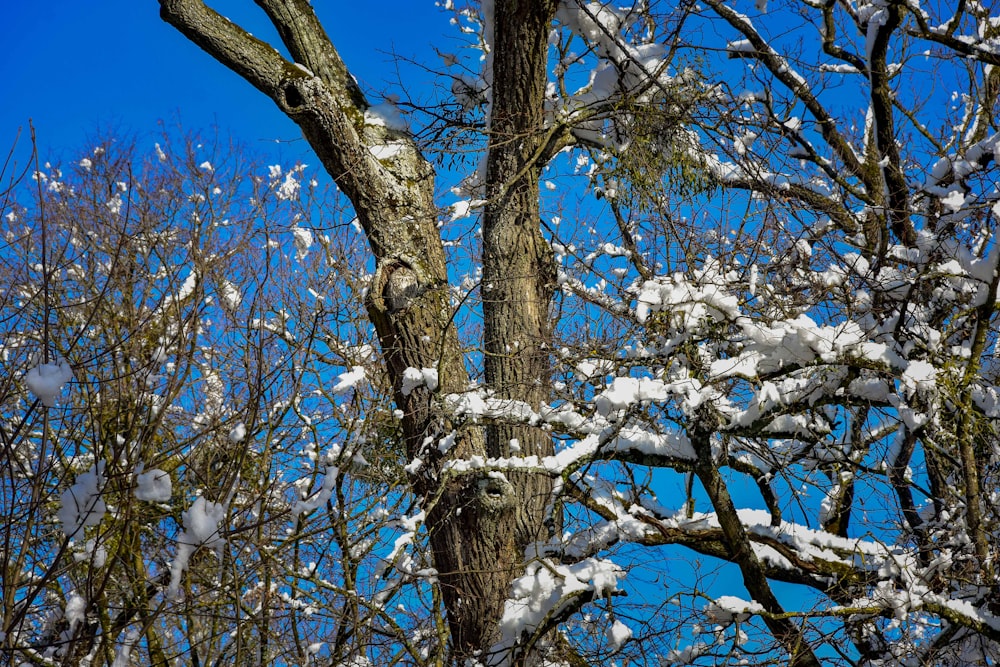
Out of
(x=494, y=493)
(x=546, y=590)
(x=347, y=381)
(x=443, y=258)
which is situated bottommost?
(x=546, y=590)

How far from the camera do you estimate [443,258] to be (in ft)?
17.7

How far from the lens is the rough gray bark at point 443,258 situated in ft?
15.8

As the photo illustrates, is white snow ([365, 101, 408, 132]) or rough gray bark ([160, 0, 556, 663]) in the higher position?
white snow ([365, 101, 408, 132])

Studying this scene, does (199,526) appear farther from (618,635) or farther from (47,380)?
(618,635)

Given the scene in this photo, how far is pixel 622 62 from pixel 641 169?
68 centimetres

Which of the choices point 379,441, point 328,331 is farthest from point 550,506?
point 328,331

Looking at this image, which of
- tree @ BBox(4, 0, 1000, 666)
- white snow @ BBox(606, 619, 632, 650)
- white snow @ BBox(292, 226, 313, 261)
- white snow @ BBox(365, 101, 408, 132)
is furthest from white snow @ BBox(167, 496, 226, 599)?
white snow @ BBox(292, 226, 313, 261)

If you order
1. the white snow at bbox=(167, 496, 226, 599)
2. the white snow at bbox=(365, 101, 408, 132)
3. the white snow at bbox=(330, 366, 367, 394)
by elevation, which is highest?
the white snow at bbox=(365, 101, 408, 132)

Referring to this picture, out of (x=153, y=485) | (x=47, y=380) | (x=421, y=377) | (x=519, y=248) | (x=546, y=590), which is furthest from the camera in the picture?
(x=519, y=248)

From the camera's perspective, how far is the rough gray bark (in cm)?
483

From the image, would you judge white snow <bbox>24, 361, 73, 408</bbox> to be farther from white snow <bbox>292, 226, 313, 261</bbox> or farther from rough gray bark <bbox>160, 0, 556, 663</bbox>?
white snow <bbox>292, 226, 313, 261</bbox>

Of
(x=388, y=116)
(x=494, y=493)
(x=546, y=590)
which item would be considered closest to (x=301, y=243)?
(x=388, y=116)

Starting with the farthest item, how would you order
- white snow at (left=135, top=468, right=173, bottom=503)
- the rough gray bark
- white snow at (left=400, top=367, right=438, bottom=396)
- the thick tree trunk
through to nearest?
the thick tree trunk, the rough gray bark, white snow at (left=400, top=367, right=438, bottom=396), white snow at (left=135, top=468, right=173, bottom=503)

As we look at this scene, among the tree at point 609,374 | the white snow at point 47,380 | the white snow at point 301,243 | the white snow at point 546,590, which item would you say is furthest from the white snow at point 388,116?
the white snow at point 47,380
